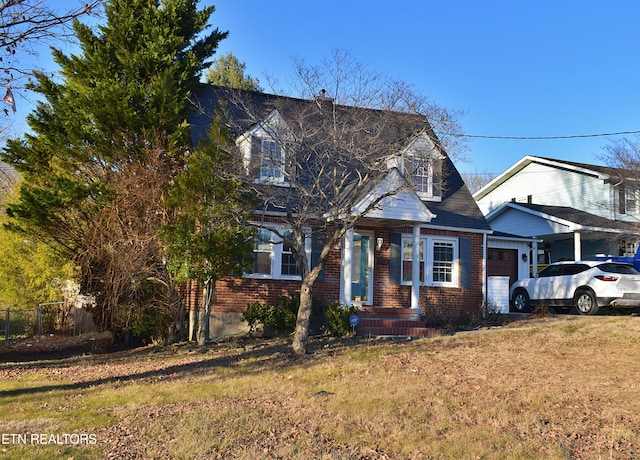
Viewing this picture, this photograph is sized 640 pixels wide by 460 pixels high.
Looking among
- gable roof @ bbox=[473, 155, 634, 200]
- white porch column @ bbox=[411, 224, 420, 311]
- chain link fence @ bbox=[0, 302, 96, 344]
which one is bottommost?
chain link fence @ bbox=[0, 302, 96, 344]

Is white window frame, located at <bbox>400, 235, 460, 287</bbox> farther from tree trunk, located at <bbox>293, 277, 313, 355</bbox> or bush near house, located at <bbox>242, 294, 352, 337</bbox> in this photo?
tree trunk, located at <bbox>293, 277, 313, 355</bbox>

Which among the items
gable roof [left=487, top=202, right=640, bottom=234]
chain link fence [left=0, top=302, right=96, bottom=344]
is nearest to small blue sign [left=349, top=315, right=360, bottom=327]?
chain link fence [left=0, top=302, right=96, bottom=344]

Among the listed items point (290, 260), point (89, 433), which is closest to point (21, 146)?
point (290, 260)

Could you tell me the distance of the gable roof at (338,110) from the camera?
40.6ft

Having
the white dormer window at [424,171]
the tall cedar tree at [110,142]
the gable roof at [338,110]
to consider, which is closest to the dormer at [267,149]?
the gable roof at [338,110]

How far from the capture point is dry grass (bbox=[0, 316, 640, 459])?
587 cm

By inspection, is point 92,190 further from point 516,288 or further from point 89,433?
point 516,288

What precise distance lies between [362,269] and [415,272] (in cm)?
171

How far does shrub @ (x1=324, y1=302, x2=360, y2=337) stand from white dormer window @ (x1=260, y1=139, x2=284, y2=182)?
3499 mm

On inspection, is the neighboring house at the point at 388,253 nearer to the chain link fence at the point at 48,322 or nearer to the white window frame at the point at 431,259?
the white window frame at the point at 431,259

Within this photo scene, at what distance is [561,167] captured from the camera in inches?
985

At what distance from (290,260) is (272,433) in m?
9.25

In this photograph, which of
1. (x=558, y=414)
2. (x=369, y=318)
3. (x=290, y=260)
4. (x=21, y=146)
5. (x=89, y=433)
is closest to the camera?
(x=89, y=433)

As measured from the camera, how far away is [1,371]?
37.0ft
